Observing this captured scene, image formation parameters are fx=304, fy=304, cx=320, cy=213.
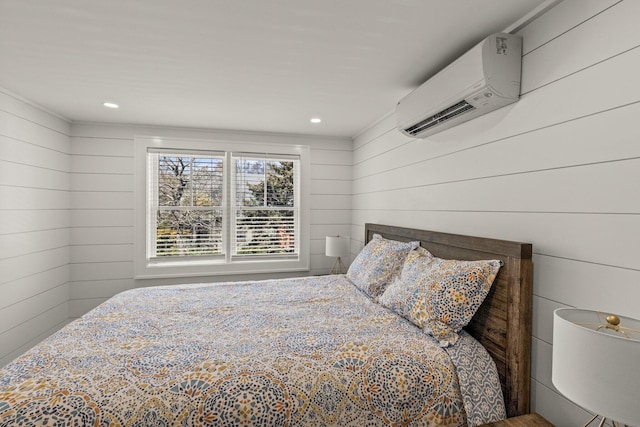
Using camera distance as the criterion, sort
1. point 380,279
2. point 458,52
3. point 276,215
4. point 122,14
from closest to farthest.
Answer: point 122,14 → point 458,52 → point 380,279 → point 276,215

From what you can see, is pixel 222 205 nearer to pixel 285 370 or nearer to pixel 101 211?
pixel 101 211

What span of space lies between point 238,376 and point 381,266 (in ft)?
4.60

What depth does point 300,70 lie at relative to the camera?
2.19 metres

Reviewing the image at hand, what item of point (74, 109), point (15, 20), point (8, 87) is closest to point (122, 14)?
point (15, 20)

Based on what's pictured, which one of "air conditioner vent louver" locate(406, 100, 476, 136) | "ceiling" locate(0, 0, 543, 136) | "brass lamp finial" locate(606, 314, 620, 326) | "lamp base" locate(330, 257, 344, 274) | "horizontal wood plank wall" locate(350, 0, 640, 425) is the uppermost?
"ceiling" locate(0, 0, 543, 136)

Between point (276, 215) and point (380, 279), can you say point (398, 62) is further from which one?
point (276, 215)

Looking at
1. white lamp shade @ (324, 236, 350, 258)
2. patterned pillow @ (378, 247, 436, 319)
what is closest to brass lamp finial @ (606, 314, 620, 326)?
patterned pillow @ (378, 247, 436, 319)

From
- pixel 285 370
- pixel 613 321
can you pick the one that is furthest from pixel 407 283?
pixel 613 321

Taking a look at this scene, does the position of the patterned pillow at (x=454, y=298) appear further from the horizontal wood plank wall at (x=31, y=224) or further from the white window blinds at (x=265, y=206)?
the horizontal wood plank wall at (x=31, y=224)

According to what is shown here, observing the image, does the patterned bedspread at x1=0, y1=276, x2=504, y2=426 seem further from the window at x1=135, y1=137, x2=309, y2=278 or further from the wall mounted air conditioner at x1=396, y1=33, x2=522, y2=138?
the window at x1=135, y1=137, x2=309, y2=278

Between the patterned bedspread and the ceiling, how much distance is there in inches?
67.3

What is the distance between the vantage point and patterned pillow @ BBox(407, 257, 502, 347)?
1.59 meters

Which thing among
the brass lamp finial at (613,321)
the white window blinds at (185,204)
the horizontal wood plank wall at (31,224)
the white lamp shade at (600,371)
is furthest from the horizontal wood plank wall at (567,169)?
the horizontal wood plank wall at (31,224)

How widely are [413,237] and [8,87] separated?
139 inches
